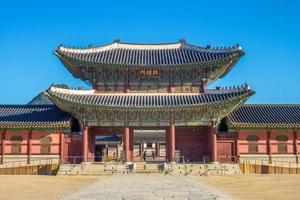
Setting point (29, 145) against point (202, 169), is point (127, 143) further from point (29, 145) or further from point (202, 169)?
point (29, 145)

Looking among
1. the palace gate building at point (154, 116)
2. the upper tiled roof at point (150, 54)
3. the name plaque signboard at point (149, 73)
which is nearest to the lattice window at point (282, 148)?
the palace gate building at point (154, 116)

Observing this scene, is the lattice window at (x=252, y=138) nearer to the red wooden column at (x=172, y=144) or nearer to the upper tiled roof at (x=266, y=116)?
the upper tiled roof at (x=266, y=116)

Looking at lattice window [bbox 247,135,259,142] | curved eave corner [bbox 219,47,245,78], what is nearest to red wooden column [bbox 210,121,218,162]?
lattice window [bbox 247,135,259,142]

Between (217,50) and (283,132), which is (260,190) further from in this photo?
(217,50)

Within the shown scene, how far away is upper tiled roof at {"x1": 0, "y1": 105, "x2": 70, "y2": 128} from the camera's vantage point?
35438mm

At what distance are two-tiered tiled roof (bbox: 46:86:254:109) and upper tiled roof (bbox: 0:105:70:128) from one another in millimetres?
2609

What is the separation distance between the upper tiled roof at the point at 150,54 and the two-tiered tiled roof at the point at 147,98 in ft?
9.75

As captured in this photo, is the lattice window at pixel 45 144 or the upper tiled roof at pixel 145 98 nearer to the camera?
the upper tiled roof at pixel 145 98

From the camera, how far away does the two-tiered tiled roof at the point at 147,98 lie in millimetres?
33906

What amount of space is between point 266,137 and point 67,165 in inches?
715

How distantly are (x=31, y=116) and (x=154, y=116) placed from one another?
11.9 metres

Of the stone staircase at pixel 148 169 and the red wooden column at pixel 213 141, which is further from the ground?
the red wooden column at pixel 213 141

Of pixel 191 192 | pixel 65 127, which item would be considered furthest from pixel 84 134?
pixel 191 192

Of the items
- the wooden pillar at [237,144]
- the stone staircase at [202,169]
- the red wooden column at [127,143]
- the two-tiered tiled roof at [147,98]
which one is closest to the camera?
the stone staircase at [202,169]
